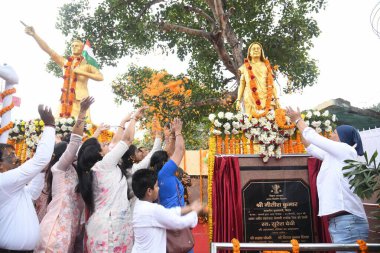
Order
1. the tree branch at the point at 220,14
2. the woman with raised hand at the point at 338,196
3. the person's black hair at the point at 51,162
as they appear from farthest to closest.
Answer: the tree branch at the point at 220,14, the person's black hair at the point at 51,162, the woman with raised hand at the point at 338,196

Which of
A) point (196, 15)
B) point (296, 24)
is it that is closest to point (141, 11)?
point (196, 15)

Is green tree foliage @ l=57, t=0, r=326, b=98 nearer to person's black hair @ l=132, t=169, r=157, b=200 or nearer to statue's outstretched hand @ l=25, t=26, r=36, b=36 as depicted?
A: statue's outstretched hand @ l=25, t=26, r=36, b=36

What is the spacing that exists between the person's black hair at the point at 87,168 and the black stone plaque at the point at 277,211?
2.20 m

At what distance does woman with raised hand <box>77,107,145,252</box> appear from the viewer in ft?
8.98

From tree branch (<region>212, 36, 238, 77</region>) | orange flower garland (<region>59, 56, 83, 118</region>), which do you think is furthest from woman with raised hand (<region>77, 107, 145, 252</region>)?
tree branch (<region>212, 36, 238, 77</region>)

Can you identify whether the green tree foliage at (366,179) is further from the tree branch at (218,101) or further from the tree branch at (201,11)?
the tree branch at (201,11)

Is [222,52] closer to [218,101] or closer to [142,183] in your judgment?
[218,101]

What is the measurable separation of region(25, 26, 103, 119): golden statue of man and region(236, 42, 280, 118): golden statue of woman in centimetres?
307

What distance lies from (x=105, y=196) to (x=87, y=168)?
293 mm

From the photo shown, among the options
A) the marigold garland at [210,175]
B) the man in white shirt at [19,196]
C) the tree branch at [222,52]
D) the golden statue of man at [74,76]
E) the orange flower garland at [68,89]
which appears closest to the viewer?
the man in white shirt at [19,196]

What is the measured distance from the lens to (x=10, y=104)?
3.37 metres

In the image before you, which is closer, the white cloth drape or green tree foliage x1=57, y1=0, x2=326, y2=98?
the white cloth drape

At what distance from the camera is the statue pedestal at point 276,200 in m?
4.24

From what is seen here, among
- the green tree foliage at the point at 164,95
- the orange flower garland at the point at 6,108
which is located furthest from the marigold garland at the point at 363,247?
the green tree foliage at the point at 164,95
